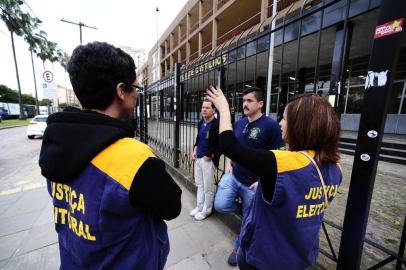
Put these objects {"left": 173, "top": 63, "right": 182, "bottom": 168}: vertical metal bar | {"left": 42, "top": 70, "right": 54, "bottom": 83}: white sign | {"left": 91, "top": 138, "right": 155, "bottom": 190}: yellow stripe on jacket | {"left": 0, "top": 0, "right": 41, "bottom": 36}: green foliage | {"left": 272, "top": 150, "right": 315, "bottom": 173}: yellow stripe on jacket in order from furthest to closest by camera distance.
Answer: {"left": 0, "top": 0, "right": 41, "bottom": 36}: green foliage, {"left": 42, "top": 70, "right": 54, "bottom": 83}: white sign, {"left": 173, "top": 63, "right": 182, "bottom": 168}: vertical metal bar, {"left": 272, "top": 150, "right": 315, "bottom": 173}: yellow stripe on jacket, {"left": 91, "top": 138, "right": 155, "bottom": 190}: yellow stripe on jacket

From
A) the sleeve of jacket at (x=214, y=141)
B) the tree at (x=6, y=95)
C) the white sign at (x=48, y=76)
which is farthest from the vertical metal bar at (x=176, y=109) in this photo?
the tree at (x=6, y=95)

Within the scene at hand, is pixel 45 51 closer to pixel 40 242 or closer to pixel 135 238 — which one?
pixel 40 242

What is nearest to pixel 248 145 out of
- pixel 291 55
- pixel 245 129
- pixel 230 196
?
pixel 245 129

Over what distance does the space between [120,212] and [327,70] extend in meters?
15.4

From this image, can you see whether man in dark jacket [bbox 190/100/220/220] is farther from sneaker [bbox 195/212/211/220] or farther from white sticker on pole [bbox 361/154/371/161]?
white sticker on pole [bbox 361/154/371/161]

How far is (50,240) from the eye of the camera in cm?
284

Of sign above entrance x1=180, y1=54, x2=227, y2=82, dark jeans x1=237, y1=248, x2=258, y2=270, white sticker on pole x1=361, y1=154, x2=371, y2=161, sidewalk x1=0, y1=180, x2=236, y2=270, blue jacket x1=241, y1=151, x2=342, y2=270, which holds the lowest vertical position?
sidewalk x1=0, y1=180, x2=236, y2=270

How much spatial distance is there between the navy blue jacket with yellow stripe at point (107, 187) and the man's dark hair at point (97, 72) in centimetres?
9

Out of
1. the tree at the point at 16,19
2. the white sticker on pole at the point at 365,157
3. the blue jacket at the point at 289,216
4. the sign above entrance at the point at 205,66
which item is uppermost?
the tree at the point at 16,19

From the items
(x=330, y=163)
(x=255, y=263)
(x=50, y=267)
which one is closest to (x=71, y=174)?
(x=255, y=263)

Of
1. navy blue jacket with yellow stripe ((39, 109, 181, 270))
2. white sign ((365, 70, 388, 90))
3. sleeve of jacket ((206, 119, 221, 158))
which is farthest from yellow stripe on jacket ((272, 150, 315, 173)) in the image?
sleeve of jacket ((206, 119, 221, 158))

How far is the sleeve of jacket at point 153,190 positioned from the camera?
34.4 inches

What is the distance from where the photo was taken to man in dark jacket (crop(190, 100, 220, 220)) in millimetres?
3189

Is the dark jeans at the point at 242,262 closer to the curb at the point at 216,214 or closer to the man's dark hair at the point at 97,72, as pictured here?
the curb at the point at 216,214
